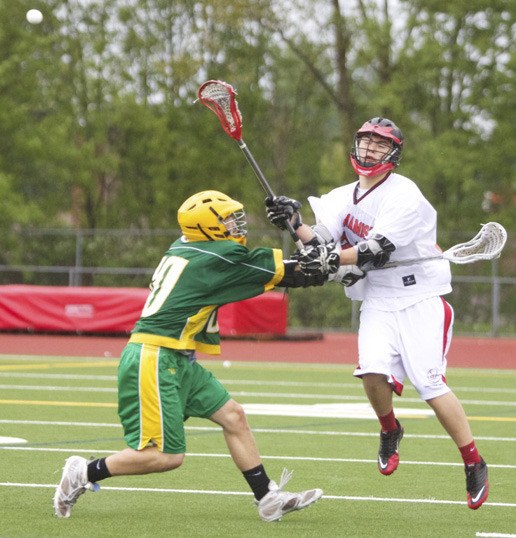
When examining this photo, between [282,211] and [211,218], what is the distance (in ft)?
1.87

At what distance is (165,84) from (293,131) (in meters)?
7.53

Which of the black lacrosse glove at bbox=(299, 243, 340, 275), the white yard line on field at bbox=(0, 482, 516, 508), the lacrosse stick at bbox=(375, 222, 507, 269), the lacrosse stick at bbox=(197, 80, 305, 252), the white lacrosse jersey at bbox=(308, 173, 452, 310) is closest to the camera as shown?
the black lacrosse glove at bbox=(299, 243, 340, 275)

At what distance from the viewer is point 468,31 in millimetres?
33875

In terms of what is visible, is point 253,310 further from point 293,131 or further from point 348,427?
point 293,131

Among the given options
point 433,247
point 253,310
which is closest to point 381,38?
point 253,310

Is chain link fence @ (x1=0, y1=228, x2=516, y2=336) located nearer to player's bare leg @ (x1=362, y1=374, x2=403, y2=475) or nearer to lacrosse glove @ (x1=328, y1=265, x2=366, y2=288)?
player's bare leg @ (x1=362, y1=374, x2=403, y2=475)

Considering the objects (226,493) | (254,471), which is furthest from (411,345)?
(226,493)

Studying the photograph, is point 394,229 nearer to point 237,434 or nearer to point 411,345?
point 411,345

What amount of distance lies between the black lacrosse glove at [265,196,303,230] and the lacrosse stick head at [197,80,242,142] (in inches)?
41.3

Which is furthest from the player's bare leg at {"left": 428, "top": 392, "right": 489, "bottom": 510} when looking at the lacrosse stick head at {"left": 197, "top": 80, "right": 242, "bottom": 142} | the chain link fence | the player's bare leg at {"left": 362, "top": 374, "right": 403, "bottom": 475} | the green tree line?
the green tree line

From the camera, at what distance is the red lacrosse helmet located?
7.64 meters

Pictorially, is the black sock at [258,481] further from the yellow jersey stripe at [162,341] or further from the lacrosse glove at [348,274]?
the lacrosse glove at [348,274]

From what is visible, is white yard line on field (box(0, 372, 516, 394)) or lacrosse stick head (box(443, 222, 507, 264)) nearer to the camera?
lacrosse stick head (box(443, 222, 507, 264))

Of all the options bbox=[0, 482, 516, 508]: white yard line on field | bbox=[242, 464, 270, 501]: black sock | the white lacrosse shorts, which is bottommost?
bbox=[0, 482, 516, 508]: white yard line on field
